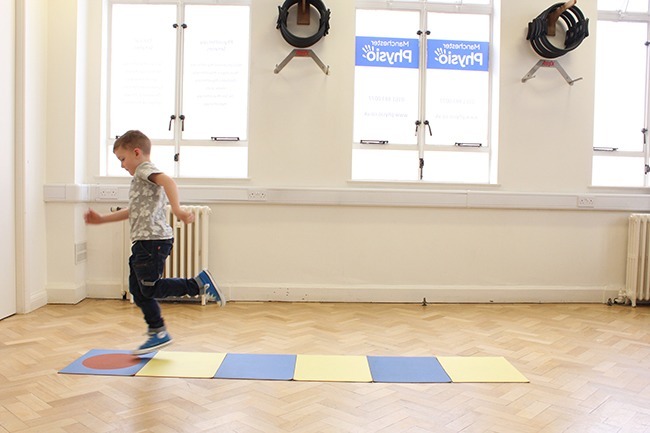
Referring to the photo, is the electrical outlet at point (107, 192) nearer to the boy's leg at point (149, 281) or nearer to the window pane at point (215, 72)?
the window pane at point (215, 72)

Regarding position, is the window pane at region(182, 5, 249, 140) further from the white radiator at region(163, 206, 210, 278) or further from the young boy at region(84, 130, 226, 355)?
the young boy at region(84, 130, 226, 355)

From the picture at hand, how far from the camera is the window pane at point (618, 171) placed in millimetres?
4727

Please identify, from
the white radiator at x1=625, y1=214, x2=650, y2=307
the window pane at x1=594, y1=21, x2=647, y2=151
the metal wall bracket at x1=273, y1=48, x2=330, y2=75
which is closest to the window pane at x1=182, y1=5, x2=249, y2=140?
the metal wall bracket at x1=273, y1=48, x2=330, y2=75

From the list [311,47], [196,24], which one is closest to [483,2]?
[311,47]

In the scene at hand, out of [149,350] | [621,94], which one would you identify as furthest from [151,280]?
[621,94]

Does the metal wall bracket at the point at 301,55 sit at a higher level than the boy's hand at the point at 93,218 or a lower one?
higher

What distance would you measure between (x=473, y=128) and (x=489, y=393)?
2867 millimetres

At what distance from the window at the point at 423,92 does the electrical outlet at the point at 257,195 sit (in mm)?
838

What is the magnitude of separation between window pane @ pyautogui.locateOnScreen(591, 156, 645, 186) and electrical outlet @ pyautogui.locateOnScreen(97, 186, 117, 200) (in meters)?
4.33

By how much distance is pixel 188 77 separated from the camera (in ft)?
14.5

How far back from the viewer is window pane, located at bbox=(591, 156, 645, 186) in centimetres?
473

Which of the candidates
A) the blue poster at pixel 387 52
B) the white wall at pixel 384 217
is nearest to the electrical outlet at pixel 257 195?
the white wall at pixel 384 217

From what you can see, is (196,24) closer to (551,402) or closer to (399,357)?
(399,357)

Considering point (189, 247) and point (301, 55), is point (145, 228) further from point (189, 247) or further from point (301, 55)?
point (301, 55)
